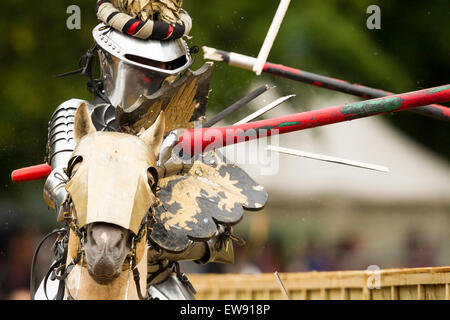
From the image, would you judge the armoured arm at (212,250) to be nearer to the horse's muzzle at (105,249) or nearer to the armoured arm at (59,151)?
the armoured arm at (59,151)

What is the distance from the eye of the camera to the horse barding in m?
4.33

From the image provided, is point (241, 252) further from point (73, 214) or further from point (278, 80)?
point (73, 214)

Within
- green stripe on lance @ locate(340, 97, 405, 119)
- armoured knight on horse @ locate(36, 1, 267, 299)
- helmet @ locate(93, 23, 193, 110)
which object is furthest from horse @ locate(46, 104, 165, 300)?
helmet @ locate(93, 23, 193, 110)

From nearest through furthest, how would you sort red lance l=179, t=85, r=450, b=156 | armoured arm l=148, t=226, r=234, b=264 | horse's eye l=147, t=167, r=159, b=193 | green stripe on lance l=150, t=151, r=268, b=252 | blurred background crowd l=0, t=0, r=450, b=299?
horse's eye l=147, t=167, r=159, b=193, red lance l=179, t=85, r=450, b=156, green stripe on lance l=150, t=151, r=268, b=252, armoured arm l=148, t=226, r=234, b=264, blurred background crowd l=0, t=0, r=450, b=299

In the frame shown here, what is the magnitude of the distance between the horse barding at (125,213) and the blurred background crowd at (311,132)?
143 inches

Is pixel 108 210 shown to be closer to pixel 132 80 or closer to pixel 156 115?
pixel 156 115

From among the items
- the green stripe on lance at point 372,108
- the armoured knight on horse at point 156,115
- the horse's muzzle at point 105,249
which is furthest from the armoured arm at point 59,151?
the green stripe on lance at point 372,108

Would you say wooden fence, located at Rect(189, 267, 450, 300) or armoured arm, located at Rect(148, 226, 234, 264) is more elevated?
armoured arm, located at Rect(148, 226, 234, 264)

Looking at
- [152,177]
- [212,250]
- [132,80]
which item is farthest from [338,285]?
[152,177]

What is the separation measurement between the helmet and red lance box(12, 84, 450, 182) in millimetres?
716

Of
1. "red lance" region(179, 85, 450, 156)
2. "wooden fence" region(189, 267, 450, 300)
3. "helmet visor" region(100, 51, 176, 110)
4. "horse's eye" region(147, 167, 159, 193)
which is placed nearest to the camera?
"horse's eye" region(147, 167, 159, 193)

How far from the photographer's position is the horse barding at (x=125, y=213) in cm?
433

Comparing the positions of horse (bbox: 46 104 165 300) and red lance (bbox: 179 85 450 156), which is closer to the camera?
horse (bbox: 46 104 165 300)

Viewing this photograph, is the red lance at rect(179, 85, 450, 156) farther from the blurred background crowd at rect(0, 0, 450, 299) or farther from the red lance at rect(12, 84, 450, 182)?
the blurred background crowd at rect(0, 0, 450, 299)
